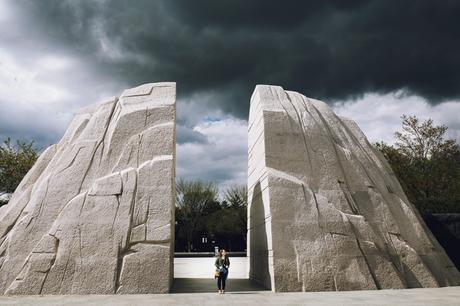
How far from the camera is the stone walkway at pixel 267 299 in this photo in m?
8.93

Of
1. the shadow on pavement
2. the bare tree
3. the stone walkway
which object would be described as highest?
the bare tree

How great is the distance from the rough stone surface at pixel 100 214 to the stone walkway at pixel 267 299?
2.26 ft

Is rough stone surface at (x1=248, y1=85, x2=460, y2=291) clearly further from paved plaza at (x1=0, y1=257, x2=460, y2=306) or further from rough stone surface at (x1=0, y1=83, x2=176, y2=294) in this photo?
rough stone surface at (x1=0, y1=83, x2=176, y2=294)

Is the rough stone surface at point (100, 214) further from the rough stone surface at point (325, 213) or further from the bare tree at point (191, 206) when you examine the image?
the bare tree at point (191, 206)

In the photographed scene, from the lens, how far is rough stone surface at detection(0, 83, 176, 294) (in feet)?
35.4

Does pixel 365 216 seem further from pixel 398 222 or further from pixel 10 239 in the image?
pixel 10 239

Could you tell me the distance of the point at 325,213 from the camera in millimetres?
11961

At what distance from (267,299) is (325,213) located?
353cm

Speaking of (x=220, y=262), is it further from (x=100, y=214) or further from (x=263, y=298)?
(x=100, y=214)

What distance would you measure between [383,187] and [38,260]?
11.2m

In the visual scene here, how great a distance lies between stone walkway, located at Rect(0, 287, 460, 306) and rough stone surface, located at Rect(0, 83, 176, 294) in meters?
0.69

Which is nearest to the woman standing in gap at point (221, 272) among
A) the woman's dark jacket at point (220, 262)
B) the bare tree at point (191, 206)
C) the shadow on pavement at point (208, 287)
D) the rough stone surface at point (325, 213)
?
the woman's dark jacket at point (220, 262)

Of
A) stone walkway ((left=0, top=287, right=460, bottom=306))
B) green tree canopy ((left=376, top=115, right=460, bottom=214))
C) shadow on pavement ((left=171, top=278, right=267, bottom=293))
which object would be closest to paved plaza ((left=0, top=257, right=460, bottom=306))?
stone walkway ((left=0, top=287, right=460, bottom=306))

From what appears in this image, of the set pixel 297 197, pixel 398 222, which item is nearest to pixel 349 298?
pixel 297 197
